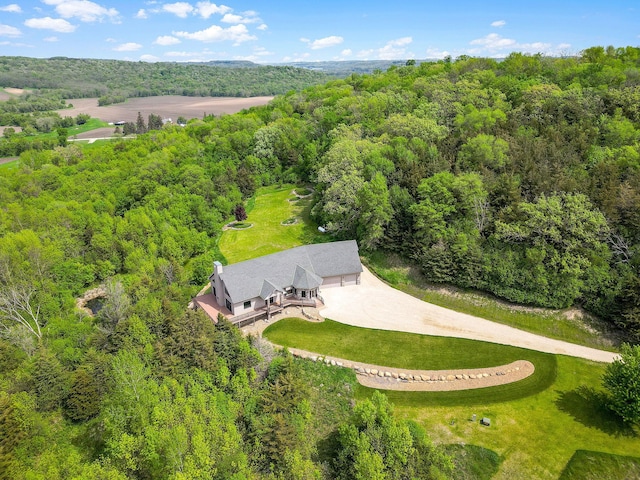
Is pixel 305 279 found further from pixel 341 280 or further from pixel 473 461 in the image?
pixel 473 461

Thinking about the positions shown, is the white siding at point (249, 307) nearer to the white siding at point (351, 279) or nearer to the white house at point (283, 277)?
the white house at point (283, 277)

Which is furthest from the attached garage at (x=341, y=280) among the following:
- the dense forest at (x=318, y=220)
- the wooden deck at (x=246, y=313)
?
the dense forest at (x=318, y=220)

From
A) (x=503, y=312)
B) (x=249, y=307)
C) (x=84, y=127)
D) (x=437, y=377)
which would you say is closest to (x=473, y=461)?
(x=437, y=377)

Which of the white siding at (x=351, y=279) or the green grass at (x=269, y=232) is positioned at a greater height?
the green grass at (x=269, y=232)

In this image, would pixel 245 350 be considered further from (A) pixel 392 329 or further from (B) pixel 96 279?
(B) pixel 96 279

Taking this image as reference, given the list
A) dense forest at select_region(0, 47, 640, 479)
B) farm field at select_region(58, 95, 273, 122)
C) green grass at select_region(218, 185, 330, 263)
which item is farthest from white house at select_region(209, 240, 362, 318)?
farm field at select_region(58, 95, 273, 122)
